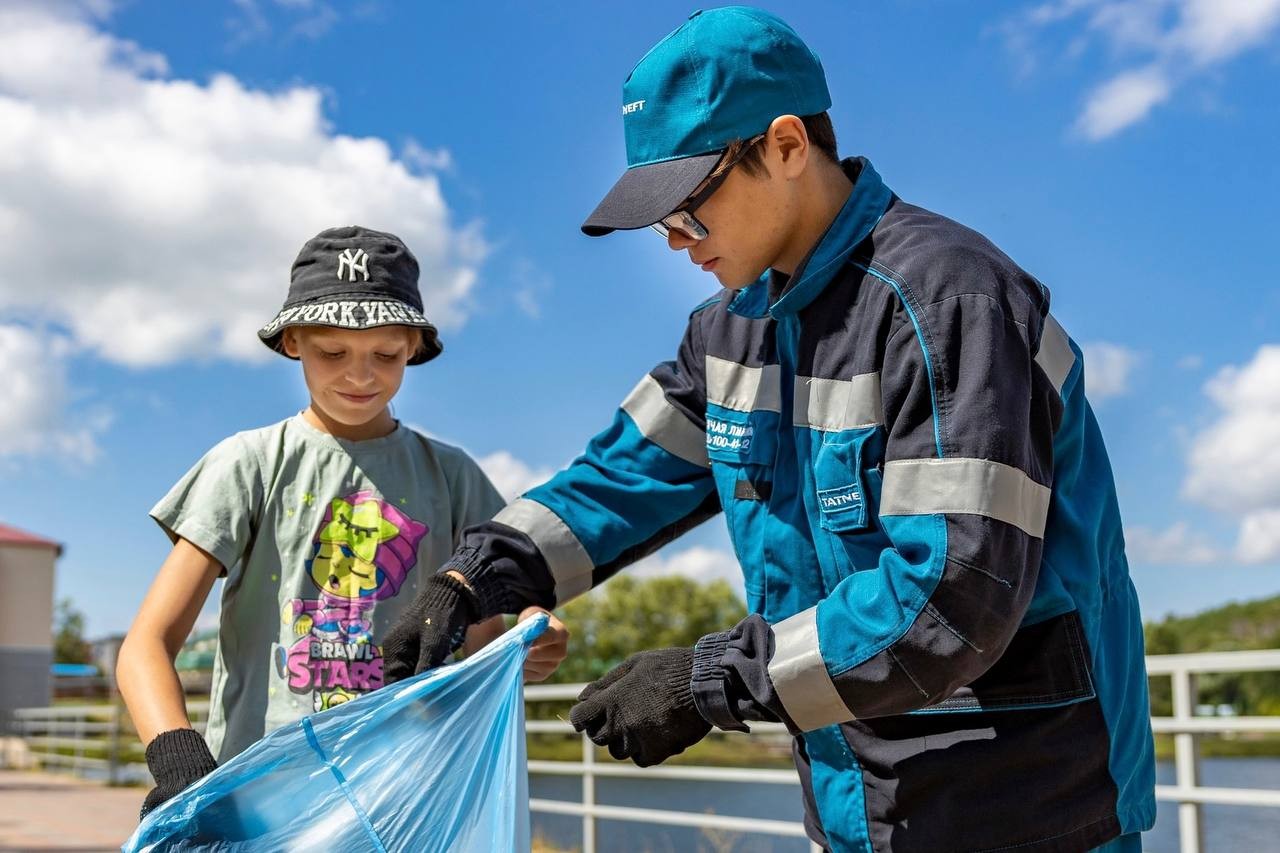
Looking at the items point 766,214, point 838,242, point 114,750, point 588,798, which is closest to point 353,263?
point 766,214

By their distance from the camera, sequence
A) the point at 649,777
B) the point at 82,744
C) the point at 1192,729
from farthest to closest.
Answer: the point at 82,744, the point at 649,777, the point at 1192,729

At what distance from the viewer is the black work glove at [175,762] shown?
1751mm

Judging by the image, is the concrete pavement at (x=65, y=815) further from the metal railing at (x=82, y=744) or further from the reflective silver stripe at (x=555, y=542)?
the reflective silver stripe at (x=555, y=542)

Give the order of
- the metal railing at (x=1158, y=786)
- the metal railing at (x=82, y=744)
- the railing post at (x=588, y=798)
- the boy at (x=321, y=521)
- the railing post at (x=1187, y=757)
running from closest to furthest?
the boy at (x=321, y=521) < the metal railing at (x=1158, y=786) < the railing post at (x=1187, y=757) < the railing post at (x=588, y=798) < the metal railing at (x=82, y=744)

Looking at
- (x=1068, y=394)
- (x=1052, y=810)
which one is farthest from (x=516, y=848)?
(x=1068, y=394)

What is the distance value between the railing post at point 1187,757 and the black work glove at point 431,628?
237 centimetres

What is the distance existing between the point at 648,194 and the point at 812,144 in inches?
9.7

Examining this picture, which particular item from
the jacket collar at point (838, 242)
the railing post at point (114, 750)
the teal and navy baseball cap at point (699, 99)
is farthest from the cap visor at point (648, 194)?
the railing post at point (114, 750)

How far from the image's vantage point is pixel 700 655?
1.43 meters

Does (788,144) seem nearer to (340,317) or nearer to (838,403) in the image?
(838,403)

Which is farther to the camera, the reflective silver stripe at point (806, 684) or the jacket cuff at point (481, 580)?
the jacket cuff at point (481, 580)

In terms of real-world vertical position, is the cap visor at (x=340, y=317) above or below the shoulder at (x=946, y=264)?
above

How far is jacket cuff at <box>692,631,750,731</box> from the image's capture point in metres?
1.38

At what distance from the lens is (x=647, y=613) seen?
5691 centimetres
